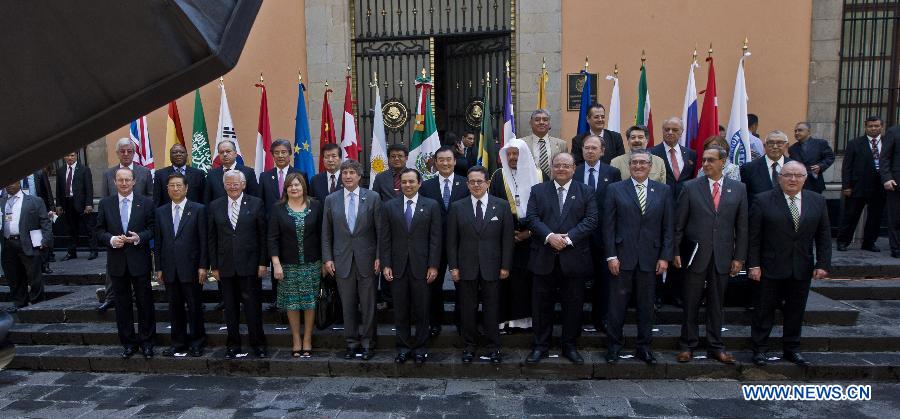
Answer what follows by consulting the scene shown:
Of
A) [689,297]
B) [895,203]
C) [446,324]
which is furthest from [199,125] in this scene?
[895,203]

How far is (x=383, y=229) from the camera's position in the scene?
545 cm

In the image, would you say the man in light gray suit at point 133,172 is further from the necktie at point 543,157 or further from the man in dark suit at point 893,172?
the man in dark suit at point 893,172

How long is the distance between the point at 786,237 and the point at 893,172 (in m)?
3.84

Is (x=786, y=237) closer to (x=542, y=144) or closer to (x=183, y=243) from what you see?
(x=542, y=144)

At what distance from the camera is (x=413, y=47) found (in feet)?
31.8

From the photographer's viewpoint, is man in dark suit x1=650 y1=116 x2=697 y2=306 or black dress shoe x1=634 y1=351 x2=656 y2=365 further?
man in dark suit x1=650 y1=116 x2=697 y2=306

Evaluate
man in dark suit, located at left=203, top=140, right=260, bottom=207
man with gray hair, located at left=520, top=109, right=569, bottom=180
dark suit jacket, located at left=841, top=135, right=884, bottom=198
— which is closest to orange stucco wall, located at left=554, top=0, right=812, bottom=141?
dark suit jacket, located at left=841, top=135, right=884, bottom=198

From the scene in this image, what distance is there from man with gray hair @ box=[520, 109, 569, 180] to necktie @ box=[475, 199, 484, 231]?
89 centimetres

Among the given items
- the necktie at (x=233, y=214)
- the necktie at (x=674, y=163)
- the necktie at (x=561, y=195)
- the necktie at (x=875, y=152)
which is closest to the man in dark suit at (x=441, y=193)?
the necktie at (x=561, y=195)

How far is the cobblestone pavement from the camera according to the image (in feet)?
14.7

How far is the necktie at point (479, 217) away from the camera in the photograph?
525 centimetres

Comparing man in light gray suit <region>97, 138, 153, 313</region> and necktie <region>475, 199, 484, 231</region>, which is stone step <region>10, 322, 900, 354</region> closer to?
man in light gray suit <region>97, 138, 153, 313</region>

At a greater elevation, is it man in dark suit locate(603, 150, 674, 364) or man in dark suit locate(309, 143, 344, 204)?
man in dark suit locate(309, 143, 344, 204)

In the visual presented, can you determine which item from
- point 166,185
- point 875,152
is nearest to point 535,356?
point 166,185
